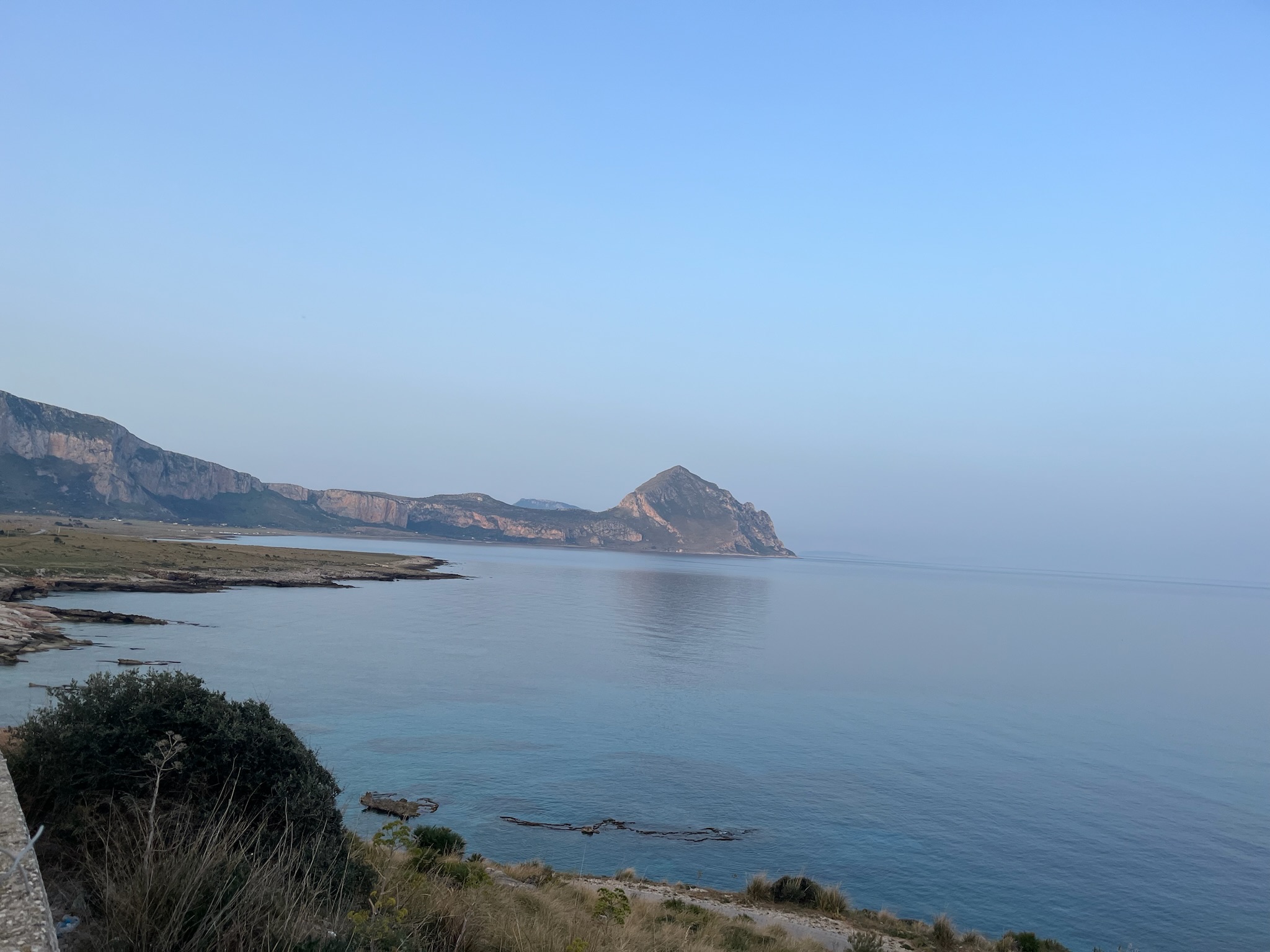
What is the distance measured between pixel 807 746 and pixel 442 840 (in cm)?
1943

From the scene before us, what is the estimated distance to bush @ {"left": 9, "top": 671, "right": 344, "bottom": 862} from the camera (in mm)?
7125

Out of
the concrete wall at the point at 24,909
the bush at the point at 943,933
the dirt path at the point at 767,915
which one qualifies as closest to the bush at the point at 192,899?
the concrete wall at the point at 24,909

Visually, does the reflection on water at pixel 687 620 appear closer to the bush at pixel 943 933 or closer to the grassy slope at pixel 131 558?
the bush at pixel 943 933

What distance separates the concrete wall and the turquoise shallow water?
1645 centimetres

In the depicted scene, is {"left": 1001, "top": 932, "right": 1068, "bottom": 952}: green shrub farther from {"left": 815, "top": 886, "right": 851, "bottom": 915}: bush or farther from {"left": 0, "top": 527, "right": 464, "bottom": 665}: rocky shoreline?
{"left": 0, "top": 527, "right": 464, "bottom": 665}: rocky shoreline

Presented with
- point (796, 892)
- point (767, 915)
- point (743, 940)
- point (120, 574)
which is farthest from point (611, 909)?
point (120, 574)

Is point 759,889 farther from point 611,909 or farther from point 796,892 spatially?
point 611,909

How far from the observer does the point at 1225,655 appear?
73.0 m

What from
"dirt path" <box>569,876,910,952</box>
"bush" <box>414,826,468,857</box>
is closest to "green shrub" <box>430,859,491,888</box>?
"bush" <box>414,826,468,857</box>

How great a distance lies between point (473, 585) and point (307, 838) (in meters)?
97.2

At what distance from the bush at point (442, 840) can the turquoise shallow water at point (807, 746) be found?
2369 mm

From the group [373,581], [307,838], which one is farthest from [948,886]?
[373,581]

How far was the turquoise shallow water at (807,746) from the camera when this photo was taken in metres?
19.8

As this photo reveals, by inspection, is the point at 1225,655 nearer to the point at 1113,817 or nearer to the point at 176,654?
the point at 1113,817
